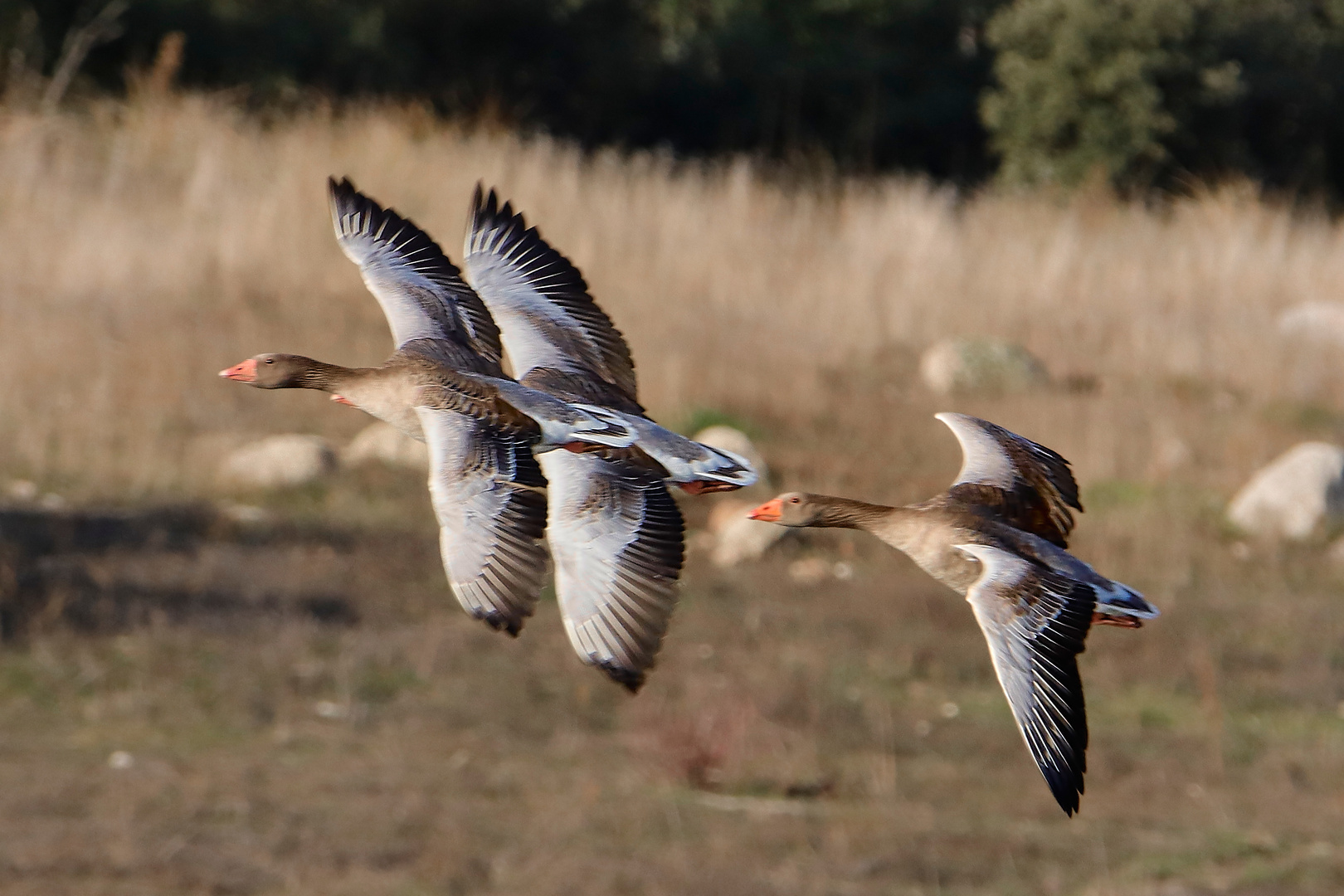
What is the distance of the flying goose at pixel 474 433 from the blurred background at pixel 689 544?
10016mm

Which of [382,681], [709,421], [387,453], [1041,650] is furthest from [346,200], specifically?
[709,421]

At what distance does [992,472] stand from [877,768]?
463 inches

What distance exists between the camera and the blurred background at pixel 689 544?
15.9 m

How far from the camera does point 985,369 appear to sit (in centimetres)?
Result: 2175

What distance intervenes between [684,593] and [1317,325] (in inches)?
383

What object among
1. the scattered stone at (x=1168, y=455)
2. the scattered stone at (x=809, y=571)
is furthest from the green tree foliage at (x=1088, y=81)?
the scattered stone at (x=809, y=571)

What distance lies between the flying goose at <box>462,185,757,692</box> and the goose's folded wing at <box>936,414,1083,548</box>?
28.7 inches

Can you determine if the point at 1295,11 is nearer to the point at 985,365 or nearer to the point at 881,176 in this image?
the point at 881,176

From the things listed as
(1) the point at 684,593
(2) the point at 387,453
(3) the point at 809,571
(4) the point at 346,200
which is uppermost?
(4) the point at 346,200

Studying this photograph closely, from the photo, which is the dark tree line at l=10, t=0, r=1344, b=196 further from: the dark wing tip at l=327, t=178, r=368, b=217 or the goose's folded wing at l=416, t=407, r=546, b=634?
the goose's folded wing at l=416, t=407, r=546, b=634

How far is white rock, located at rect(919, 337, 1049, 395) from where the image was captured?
70.6 ft

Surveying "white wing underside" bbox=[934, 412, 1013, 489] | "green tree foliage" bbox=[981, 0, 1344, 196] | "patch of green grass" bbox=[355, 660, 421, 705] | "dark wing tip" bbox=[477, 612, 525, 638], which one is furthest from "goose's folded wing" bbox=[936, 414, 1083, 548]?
"green tree foliage" bbox=[981, 0, 1344, 196]

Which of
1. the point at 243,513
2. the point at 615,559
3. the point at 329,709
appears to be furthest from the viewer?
the point at 243,513

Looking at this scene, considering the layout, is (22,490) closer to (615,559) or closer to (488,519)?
(615,559)
